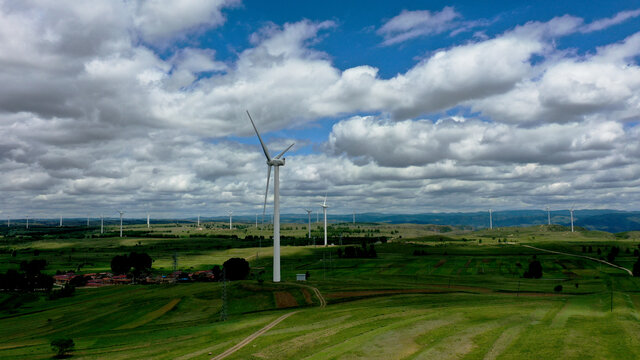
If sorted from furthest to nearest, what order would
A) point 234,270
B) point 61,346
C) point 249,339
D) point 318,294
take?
point 234,270, point 318,294, point 249,339, point 61,346

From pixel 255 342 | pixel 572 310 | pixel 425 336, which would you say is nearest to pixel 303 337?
pixel 255 342

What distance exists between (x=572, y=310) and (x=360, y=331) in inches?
1977

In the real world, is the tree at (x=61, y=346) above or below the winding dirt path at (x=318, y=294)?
above

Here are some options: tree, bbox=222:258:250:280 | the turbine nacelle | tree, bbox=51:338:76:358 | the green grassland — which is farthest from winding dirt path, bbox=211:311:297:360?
tree, bbox=222:258:250:280

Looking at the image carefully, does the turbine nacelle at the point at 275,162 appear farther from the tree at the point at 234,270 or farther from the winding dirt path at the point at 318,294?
the tree at the point at 234,270

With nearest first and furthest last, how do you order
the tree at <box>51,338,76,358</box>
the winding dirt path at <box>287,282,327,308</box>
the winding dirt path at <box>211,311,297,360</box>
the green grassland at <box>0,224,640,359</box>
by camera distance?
the green grassland at <box>0,224,640,359</box> < the winding dirt path at <box>211,311,297,360</box> < the tree at <box>51,338,76,358</box> < the winding dirt path at <box>287,282,327,308</box>

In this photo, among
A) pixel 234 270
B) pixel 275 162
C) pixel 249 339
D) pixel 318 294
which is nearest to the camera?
pixel 249 339

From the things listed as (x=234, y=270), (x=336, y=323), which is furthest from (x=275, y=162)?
(x=336, y=323)

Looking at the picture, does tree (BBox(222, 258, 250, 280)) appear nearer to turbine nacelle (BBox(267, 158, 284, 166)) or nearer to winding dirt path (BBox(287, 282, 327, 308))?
winding dirt path (BBox(287, 282, 327, 308))

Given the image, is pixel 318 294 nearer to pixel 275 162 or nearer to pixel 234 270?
pixel 275 162

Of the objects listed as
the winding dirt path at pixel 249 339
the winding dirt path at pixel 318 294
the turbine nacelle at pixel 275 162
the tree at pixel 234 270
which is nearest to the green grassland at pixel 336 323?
the winding dirt path at pixel 249 339

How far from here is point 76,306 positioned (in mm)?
146875

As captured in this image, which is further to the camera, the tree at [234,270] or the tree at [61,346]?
the tree at [234,270]

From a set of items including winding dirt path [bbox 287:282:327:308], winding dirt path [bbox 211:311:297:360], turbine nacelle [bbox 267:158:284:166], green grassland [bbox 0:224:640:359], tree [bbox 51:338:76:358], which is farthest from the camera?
turbine nacelle [bbox 267:158:284:166]
